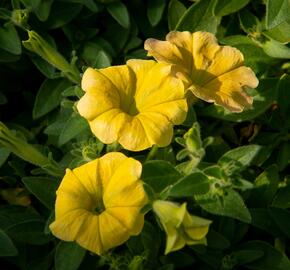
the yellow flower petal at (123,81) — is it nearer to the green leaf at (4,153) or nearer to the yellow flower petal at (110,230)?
the yellow flower petal at (110,230)

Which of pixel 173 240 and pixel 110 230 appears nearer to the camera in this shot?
pixel 173 240

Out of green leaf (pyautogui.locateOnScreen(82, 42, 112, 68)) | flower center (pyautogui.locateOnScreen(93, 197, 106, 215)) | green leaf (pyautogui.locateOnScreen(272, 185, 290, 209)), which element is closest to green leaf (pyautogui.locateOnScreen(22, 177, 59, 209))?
flower center (pyautogui.locateOnScreen(93, 197, 106, 215))

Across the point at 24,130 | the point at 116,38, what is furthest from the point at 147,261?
the point at 116,38

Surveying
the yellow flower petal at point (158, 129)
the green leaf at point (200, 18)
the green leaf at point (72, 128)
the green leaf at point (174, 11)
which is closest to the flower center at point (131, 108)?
the yellow flower petal at point (158, 129)

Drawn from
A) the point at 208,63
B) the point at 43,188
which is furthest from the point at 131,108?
the point at 43,188

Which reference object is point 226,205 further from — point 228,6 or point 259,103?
point 228,6

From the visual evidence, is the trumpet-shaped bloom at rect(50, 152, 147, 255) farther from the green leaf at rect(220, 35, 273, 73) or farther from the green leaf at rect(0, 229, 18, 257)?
the green leaf at rect(220, 35, 273, 73)

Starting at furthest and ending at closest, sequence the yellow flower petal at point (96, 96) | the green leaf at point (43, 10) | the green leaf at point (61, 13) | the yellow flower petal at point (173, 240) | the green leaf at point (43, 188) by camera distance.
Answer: the green leaf at point (61, 13) < the green leaf at point (43, 10) < the green leaf at point (43, 188) < the yellow flower petal at point (96, 96) < the yellow flower petal at point (173, 240)
